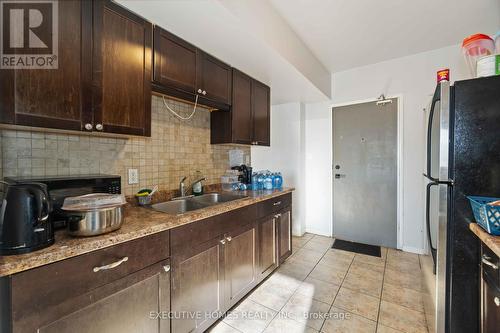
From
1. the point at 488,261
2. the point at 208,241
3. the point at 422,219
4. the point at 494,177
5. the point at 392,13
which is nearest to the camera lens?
the point at 488,261

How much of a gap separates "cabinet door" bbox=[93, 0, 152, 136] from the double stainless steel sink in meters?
0.63

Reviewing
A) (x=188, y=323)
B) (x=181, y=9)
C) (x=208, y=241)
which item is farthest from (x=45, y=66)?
(x=188, y=323)

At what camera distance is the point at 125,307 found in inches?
39.9

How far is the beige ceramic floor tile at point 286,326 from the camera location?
1.51m

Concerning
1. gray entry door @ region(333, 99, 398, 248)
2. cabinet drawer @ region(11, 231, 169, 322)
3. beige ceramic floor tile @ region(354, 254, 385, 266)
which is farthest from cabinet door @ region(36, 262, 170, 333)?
gray entry door @ region(333, 99, 398, 248)

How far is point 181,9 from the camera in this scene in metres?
1.30

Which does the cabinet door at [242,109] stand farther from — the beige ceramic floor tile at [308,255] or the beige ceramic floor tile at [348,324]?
the beige ceramic floor tile at [348,324]

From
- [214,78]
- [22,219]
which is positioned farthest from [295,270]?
[22,219]

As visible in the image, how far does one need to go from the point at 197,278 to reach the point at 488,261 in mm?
1548

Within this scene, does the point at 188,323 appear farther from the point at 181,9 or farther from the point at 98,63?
the point at 181,9

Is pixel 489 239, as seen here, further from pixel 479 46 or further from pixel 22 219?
pixel 22 219

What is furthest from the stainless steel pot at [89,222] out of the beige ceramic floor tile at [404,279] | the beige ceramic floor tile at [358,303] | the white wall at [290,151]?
the white wall at [290,151]

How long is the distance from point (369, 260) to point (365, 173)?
3.84 feet

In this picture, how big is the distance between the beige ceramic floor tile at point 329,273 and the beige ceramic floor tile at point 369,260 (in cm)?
34
